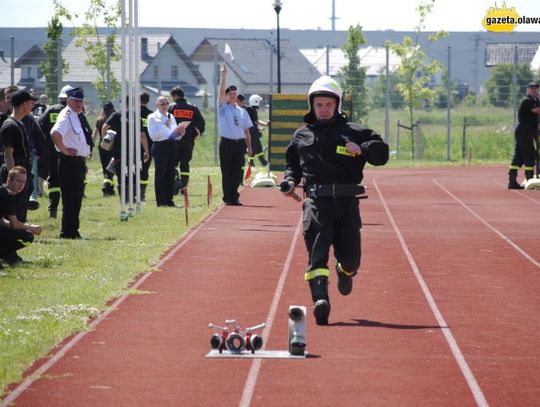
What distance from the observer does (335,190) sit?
38.4ft

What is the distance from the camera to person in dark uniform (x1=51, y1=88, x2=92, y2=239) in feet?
59.9

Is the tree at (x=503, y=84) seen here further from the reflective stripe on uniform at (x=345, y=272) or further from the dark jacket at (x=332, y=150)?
the dark jacket at (x=332, y=150)

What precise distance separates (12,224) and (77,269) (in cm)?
84

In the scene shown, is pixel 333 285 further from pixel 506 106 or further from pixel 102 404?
pixel 506 106

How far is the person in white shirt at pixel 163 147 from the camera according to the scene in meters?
24.4

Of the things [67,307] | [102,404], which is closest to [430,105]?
[67,307]

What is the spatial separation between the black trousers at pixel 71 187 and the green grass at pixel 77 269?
11.2 inches

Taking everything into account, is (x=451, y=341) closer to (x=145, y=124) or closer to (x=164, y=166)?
(x=164, y=166)

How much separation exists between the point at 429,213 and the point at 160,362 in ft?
48.6

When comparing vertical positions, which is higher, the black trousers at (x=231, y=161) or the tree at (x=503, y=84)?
the tree at (x=503, y=84)

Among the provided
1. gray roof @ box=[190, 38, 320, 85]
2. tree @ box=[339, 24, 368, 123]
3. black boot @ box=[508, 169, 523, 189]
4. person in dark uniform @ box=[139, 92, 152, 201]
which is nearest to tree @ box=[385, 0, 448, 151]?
tree @ box=[339, 24, 368, 123]

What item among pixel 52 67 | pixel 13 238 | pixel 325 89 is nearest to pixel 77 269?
pixel 13 238

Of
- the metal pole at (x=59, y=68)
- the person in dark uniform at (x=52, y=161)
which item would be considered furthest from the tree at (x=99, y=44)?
the person in dark uniform at (x=52, y=161)

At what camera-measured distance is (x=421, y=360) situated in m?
10.3
